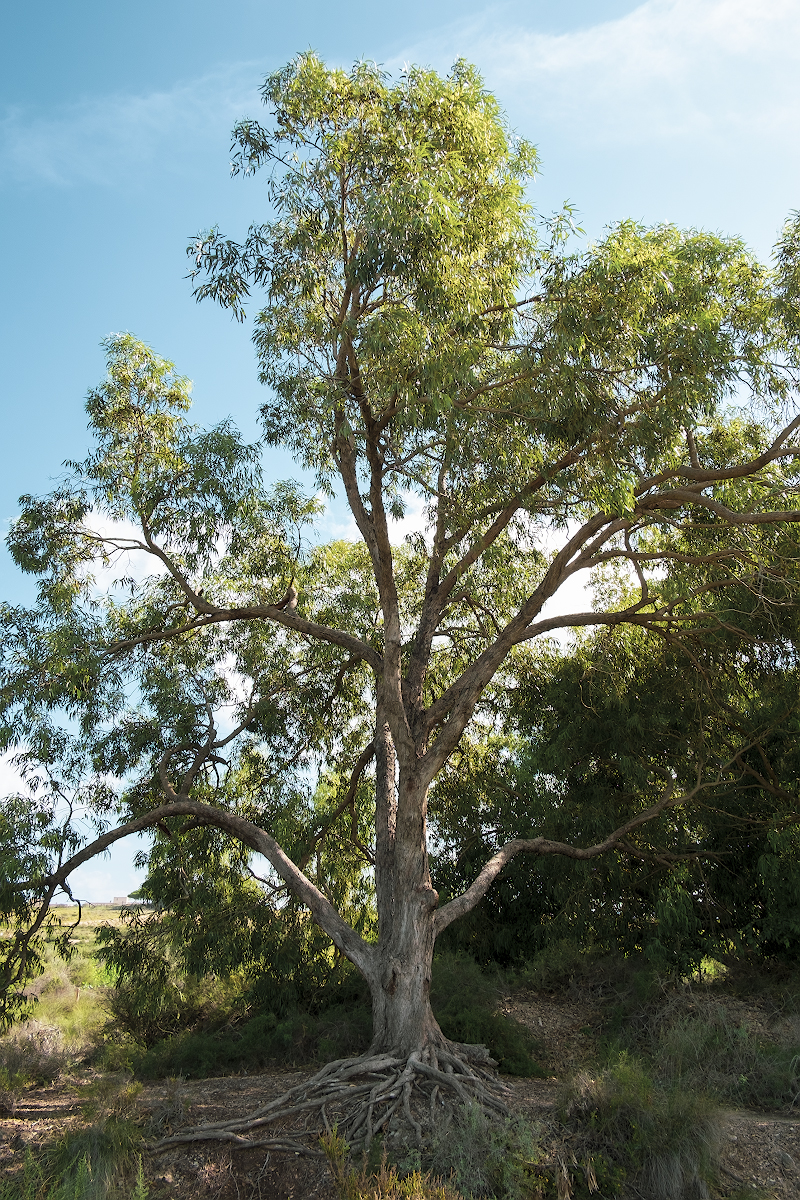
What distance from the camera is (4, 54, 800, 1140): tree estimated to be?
25.1 feet

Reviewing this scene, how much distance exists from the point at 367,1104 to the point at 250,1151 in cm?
96

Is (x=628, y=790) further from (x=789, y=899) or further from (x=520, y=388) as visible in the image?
(x=520, y=388)

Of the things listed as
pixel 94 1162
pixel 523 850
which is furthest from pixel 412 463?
pixel 94 1162

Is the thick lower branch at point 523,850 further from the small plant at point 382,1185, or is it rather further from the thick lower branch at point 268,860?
the small plant at point 382,1185

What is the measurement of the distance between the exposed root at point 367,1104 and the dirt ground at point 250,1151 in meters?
0.14

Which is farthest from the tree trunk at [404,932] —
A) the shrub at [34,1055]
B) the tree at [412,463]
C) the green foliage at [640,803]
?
the shrub at [34,1055]

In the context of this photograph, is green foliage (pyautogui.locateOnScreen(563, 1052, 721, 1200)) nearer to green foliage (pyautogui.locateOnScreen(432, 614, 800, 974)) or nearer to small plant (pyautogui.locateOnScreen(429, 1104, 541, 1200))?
small plant (pyautogui.locateOnScreen(429, 1104, 541, 1200))

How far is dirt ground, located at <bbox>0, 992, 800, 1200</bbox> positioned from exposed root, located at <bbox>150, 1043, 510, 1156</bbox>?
14cm

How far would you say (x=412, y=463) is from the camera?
30.8 ft

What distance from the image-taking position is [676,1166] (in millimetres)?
5785

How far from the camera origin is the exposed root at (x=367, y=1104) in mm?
6551

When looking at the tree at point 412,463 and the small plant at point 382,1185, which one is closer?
the small plant at point 382,1185

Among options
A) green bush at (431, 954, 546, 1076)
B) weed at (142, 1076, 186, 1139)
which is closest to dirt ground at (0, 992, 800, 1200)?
weed at (142, 1076, 186, 1139)

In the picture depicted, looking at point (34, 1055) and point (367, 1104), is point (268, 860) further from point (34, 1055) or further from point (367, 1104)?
Result: point (34, 1055)
